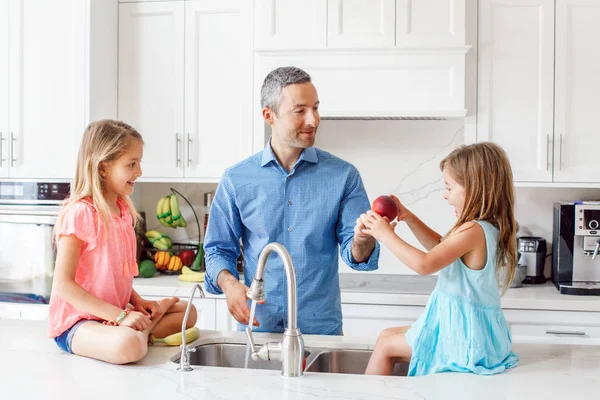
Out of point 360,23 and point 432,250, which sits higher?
point 360,23

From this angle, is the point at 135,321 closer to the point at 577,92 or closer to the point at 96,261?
the point at 96,261

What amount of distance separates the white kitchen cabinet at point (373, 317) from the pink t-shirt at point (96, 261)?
1.32 meters

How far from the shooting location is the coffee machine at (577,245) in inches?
123

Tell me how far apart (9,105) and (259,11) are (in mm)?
1318

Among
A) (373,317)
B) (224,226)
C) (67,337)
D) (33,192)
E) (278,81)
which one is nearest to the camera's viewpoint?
(67,337)

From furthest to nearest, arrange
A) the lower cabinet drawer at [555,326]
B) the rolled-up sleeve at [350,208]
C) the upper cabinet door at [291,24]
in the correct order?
the upper cabinet door at [291,24]
the lower cabinet drawer at [555,326]
the rolled-up sleeve at [350,208]

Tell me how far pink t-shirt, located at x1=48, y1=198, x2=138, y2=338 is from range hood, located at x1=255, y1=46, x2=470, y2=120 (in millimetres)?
1457

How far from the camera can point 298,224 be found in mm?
2254

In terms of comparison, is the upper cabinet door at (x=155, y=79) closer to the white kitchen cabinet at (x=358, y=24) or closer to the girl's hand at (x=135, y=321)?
the white kitchen cabinet at (x=358, y=24)

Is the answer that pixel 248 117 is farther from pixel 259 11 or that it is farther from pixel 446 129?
pixel 446 129

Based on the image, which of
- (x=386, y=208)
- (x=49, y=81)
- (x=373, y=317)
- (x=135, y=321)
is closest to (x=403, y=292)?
(x=373, y=317)

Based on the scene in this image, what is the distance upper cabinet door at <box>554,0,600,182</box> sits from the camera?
312 centimetres

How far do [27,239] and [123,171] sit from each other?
5.18ft

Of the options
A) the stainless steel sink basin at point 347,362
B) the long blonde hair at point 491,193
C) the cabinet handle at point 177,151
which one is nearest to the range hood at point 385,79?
the cabinet handle at point 177,151
